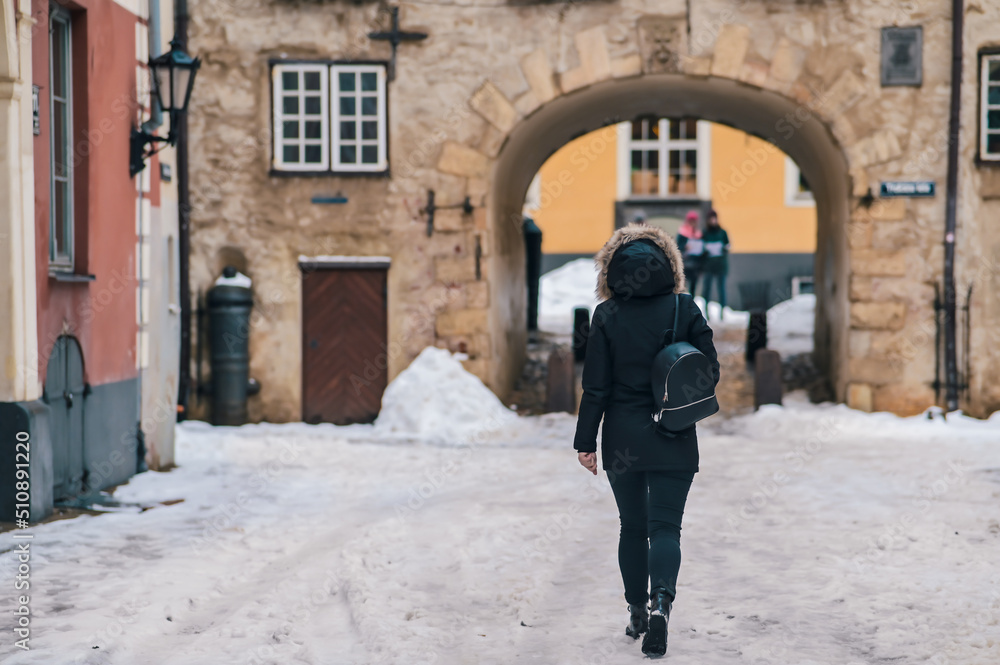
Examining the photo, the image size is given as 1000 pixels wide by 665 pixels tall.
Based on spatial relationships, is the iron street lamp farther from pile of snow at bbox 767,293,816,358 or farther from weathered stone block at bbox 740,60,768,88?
pile of snow at bbox 767,293,816,358

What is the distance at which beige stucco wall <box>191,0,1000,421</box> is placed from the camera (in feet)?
40.1

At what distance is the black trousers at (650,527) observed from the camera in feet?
15.1

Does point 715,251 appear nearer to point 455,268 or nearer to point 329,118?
point 455,268

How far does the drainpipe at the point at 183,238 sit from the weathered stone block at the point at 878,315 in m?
6.98

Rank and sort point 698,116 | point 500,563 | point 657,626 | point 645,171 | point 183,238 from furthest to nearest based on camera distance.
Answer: point 645,171, point 698,116, point 183,238, point 500,563, point 657,626

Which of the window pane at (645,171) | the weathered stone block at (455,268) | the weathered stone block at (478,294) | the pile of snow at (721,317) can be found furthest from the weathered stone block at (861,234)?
the window pane at (645,171)

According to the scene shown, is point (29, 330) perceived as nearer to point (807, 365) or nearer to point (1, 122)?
point (1, 122)

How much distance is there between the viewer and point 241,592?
5742 millimetres

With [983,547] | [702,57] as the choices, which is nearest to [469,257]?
[702,57]

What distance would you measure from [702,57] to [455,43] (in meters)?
2.56

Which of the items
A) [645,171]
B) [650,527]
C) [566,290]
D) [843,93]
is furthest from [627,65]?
[645,171]

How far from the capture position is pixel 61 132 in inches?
320

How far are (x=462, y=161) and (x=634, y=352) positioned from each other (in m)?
8.10

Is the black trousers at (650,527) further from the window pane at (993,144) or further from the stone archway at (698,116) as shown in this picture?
the window pane at (993,144)
